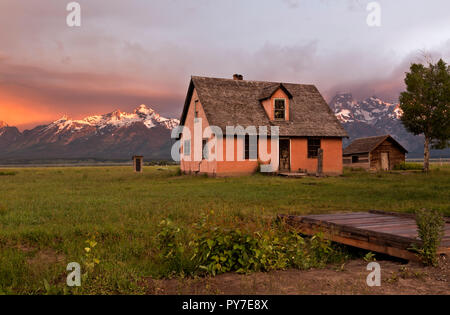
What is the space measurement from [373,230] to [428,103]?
3745 centimetres

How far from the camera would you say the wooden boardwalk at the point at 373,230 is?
20.8 ft

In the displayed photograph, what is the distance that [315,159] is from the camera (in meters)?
31.7

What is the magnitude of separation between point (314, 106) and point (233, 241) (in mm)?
29466

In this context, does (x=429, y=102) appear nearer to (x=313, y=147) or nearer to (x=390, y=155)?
(x=390, y=155)

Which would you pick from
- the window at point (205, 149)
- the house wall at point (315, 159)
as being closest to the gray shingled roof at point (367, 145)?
the house wall at point (315, 159)

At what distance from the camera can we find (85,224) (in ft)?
31.0

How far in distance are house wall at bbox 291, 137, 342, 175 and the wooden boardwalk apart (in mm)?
20910

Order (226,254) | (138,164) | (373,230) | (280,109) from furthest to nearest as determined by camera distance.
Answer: (138,164) < (280,109) < (373,230) < (226,254)

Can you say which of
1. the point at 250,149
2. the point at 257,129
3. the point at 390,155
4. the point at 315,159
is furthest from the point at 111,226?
the point at 390,155

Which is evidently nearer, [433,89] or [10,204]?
[10,204]

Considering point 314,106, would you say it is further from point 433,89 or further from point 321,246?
point 321,246

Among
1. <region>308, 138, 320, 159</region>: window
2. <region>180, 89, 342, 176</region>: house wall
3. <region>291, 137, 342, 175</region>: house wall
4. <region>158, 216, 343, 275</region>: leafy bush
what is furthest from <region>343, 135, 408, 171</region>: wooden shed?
<region>158, 216, 343, 275</region>: leafy bush
